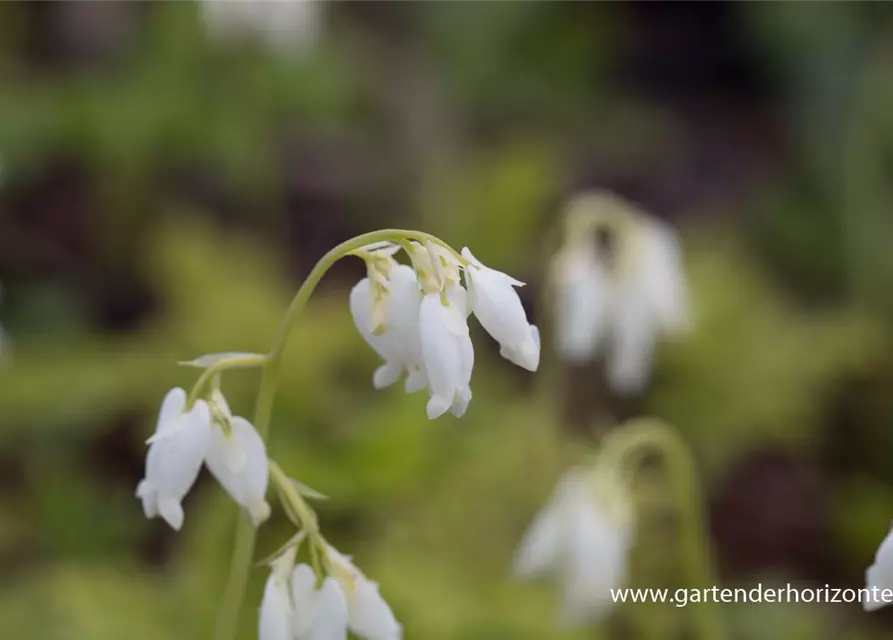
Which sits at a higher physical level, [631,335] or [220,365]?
[220,365]

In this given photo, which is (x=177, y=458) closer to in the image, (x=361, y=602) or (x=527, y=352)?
(x=361, y=602)

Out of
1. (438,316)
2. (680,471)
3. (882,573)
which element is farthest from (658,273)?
(438,316)

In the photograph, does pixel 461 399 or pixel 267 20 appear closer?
pixel 461 399

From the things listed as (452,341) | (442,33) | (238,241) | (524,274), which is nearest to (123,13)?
(442,33)

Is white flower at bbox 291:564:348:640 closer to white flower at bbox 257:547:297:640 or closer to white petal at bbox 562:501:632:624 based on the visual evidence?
white flower at bbox 257:547:297:640

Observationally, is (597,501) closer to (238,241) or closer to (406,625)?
(406,625)

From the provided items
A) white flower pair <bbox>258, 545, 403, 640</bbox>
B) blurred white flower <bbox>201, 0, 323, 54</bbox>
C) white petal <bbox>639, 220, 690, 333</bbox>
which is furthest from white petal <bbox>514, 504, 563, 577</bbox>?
blurred white flower <bbox>201, 0, 323, 54</bbox>

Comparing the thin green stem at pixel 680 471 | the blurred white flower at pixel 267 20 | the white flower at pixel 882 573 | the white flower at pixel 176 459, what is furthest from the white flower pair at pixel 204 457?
the blurred white flower at pixel 267 20
